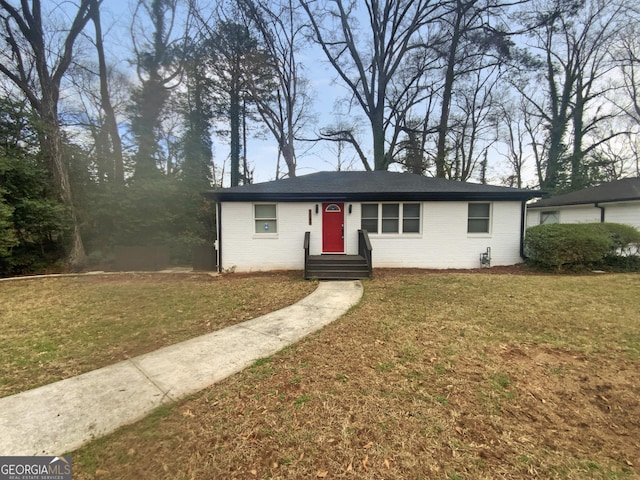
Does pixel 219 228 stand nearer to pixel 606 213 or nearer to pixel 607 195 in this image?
pixel 606 213

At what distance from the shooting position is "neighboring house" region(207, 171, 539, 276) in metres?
9.55

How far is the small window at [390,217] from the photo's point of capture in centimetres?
970

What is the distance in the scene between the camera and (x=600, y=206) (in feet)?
43.0

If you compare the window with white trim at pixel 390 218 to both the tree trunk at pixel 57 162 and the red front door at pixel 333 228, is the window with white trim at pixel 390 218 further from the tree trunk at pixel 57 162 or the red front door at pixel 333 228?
the tree trunk at pixel 57 162

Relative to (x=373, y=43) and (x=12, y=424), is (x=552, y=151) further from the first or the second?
(x=12, y=424)

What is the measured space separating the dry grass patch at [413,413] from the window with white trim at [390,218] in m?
5.59

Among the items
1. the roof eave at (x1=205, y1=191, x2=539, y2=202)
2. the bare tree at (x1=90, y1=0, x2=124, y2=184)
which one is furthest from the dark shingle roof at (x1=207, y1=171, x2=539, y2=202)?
the bare tree at (x1=90, y1=0, x2=124, y2=184)

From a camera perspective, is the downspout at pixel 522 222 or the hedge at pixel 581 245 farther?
the downspout at pixel 522 222

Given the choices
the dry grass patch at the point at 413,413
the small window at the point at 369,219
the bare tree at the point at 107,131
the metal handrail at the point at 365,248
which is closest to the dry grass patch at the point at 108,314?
the dry grass patch at the point at 413,413

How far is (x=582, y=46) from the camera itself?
1983 centimetres

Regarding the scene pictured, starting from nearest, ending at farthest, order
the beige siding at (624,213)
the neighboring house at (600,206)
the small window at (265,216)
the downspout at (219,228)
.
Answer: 1. the downspout at (219,228)
2. the small window at (265,216)
3. the beige siding at (624,213)
4. the neighboring house at (600,206)

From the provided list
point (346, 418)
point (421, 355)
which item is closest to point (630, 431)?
point (421, 355)

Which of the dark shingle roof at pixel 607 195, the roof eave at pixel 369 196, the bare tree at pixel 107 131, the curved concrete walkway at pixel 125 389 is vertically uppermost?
the bare tree at pixel 107 131

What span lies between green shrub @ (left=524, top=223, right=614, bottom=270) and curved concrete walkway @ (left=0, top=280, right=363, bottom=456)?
8317 mm
